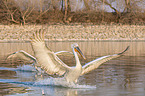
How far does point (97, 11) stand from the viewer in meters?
44.8

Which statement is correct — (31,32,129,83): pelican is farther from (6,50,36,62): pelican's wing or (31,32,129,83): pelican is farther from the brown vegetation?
the brown vegetation

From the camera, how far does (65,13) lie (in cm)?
4353

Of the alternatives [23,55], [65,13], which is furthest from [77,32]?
[23,55]

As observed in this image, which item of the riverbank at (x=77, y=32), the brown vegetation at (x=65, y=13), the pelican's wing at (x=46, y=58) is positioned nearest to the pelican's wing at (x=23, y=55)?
the pelican's wing at (x=46, y=58)

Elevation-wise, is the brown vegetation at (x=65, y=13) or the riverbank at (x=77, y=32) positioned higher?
the brown vegetation at (x=65, y=13)

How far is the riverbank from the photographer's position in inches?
1481

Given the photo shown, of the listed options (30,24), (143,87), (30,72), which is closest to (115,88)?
(143,87)

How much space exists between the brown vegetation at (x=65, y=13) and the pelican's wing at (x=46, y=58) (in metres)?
Result: 31.6

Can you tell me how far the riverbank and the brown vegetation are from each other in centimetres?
171

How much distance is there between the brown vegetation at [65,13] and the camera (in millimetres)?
41812

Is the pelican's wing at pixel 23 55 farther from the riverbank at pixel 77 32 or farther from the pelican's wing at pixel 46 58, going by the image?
the riverbank at pixel 77 32

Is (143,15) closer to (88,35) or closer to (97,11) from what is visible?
(97,11)

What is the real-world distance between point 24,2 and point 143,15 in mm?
14063

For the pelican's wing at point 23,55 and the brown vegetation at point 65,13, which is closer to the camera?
the pelican's wing at point 23,55
